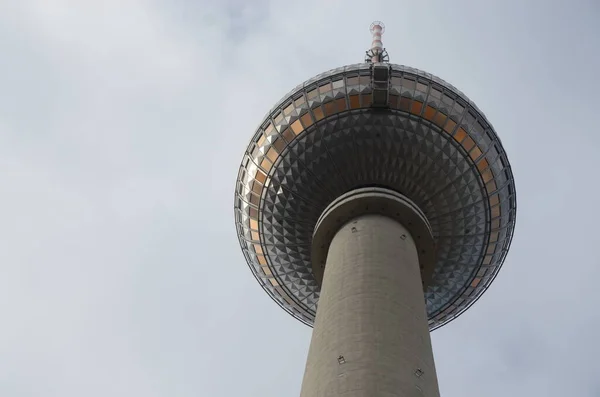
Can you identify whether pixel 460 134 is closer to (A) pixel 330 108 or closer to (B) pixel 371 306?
(A) pixel 330 108

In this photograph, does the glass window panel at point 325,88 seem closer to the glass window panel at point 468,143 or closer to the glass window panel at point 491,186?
the glass window panel at point 468,143

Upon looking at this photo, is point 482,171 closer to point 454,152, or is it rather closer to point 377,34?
point 454,152

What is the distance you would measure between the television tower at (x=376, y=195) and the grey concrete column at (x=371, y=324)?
8 centimetres

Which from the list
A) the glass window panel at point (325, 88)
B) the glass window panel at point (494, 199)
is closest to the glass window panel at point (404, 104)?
the glass window panel at point (325, 88)

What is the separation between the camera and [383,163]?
94.2ft

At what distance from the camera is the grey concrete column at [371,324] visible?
1917cm

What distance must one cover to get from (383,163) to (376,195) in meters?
2.19

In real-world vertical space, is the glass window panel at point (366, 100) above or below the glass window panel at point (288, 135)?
above

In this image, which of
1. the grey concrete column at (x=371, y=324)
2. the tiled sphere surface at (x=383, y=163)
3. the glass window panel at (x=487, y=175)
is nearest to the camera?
the grey concrete column at (x=371, y=324)

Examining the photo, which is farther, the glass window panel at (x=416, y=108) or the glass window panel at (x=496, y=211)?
the glass window panel at (x=496, y=211)

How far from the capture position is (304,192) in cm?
2998

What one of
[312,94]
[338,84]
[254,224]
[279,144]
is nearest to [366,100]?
[338,84]

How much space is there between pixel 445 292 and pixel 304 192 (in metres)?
10.4

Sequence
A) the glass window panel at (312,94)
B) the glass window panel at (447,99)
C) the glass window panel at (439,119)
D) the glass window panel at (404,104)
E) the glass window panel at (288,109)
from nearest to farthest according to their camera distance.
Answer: the glass window panel at (404,104) < the glass window panel at (439,119) < the glass window panel at (447,99) < the glass window panel at (312,94) < the glass window panel at (288,109)
